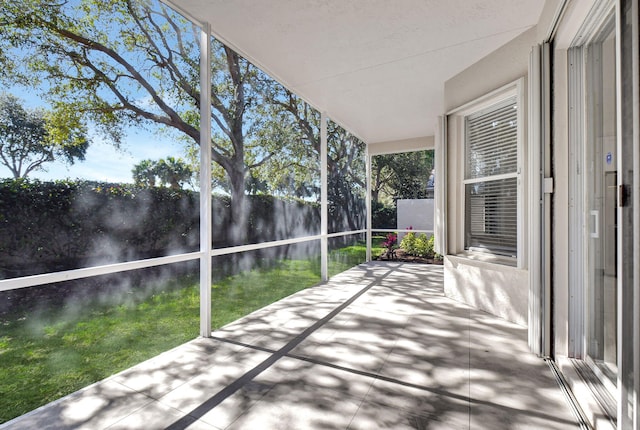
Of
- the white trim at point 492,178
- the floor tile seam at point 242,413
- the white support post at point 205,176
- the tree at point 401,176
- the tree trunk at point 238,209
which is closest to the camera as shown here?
the floor tile seam at point 242,413

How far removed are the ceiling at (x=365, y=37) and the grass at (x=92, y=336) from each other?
92.2 inches

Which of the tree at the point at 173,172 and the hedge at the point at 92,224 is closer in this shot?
the hedge at the point at 92,224

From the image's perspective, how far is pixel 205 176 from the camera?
2.61 meters

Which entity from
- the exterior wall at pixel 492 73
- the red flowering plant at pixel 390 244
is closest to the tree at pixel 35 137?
the exterior wall at pixel 492 73

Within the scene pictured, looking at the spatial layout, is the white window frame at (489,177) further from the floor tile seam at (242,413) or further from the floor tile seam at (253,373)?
the floor tile seam at (242,413)

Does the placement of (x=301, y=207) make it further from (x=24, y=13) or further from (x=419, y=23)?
(x=24, y=13)

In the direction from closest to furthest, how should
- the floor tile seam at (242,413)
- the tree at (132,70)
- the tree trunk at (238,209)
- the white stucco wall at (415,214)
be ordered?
the floor tile seam at (242,413), the tree at (132,70), the tree trunk at (238,209), the white stucco wall at (415,214)

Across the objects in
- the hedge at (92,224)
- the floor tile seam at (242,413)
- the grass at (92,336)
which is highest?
the hedge at (92,224)

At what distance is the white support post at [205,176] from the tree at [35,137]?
83cm

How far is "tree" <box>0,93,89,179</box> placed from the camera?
66.0 inches

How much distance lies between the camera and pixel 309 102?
4406mm

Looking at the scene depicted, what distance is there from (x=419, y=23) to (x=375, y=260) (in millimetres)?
5314

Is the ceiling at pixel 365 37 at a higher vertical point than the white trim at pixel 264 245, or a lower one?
higher

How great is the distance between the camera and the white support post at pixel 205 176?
2594 millimetres
